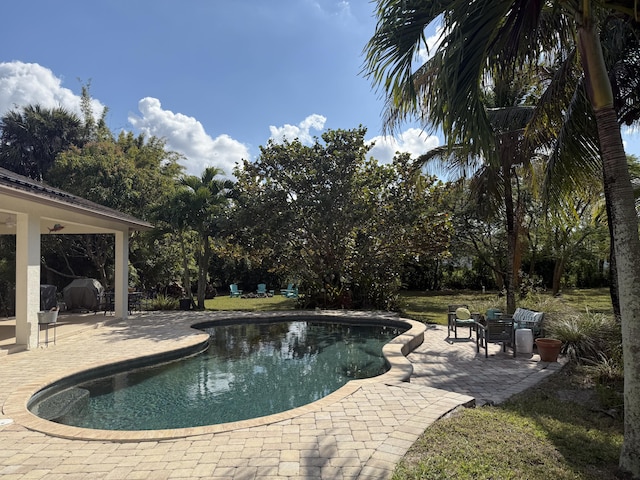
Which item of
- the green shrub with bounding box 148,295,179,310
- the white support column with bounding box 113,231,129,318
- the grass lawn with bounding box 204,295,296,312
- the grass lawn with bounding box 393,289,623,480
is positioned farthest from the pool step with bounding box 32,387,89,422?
the grass lawn with bounding box 204,295,296,312

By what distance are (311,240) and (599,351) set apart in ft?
40.9

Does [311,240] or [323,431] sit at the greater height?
[311,240]

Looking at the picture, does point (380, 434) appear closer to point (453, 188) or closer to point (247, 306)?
point (453, 188)

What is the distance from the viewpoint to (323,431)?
4.77 metres

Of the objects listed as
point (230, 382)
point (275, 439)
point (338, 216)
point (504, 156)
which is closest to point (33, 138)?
point (338, 216)

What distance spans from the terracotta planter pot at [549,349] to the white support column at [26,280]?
38.0 feet

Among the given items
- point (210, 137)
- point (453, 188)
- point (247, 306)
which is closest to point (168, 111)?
point (210, 137)

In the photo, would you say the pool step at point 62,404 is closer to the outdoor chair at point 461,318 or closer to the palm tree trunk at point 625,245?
the palm tree trunk at point 625,245

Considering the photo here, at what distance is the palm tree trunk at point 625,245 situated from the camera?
12.0ft

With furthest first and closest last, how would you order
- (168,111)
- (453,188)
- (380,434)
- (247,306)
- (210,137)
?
1. (168,111)
2. (210,137)
3. (247,306)
4. (453,188)
5. (380,434)

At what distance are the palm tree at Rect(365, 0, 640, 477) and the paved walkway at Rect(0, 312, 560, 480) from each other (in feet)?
7.76

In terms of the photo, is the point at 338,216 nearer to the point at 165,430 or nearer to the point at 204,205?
the point at 204,205

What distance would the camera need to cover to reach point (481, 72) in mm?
4406

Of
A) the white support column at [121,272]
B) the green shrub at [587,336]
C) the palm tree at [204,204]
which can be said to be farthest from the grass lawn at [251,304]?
the green shrub at [587,336]
